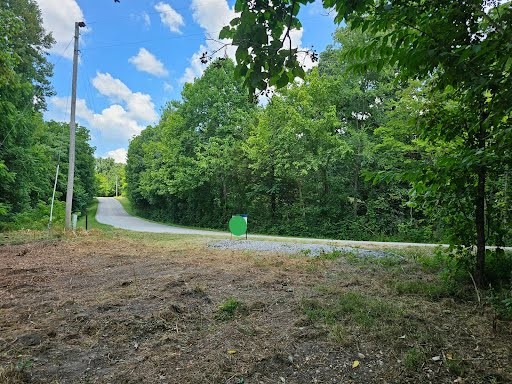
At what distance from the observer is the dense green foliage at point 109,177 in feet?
245

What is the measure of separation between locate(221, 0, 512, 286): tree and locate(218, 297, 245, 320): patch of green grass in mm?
2377

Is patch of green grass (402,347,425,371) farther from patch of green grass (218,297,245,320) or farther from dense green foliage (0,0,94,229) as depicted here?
dense green foliage (0,0,94,229)

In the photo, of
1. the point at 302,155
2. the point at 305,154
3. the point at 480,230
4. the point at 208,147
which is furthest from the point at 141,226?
the point at 480,230

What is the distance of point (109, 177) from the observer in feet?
279

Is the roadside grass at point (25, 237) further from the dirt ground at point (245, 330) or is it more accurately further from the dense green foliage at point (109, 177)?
the dense green foliage at point (109, 177)

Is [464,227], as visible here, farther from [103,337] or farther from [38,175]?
[38,175]

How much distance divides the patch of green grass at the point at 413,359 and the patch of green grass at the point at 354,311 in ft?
1.68

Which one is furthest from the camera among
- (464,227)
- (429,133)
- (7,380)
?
(464,227)

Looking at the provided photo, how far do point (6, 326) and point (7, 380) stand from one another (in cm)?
131

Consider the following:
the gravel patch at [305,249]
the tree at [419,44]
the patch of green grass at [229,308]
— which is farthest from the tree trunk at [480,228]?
the gravel patch at [305,249]

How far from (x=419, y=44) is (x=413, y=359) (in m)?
2.37

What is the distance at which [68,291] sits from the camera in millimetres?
4578

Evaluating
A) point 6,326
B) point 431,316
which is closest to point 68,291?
point 6,326

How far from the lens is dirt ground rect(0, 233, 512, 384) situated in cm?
242
